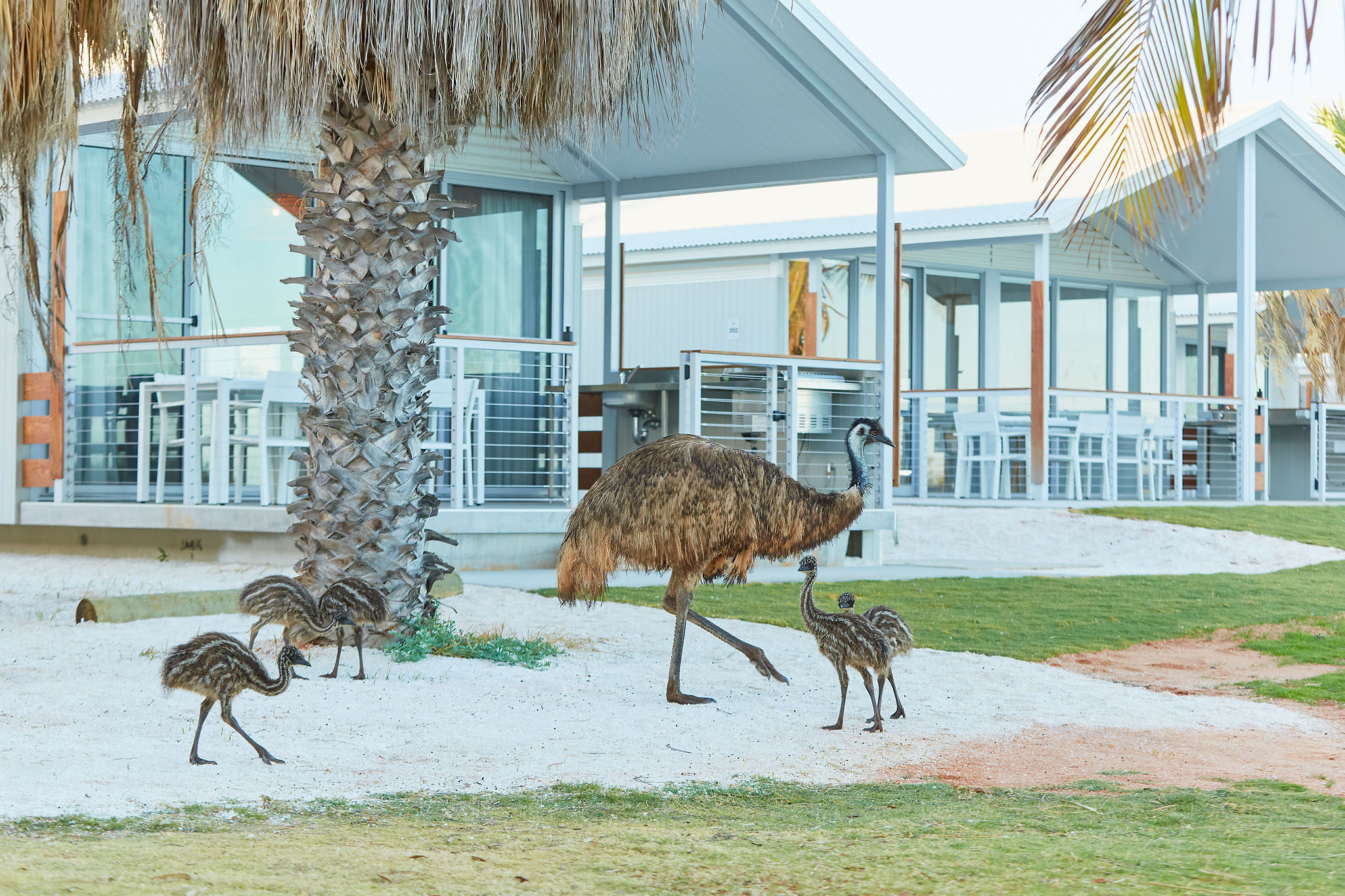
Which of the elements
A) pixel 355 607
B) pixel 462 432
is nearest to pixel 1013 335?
pixel 462 432

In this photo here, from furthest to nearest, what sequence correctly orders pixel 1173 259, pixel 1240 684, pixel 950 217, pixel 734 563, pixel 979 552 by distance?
pixel 1173 259, pixel 950 217, pixel 979 552, pixel 1240 684, pixel 734 563

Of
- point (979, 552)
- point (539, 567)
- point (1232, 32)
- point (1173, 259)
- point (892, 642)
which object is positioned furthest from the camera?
point (1173, 259)

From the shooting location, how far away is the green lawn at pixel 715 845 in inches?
133

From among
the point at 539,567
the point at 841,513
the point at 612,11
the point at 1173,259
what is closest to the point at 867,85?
the point at 539,567

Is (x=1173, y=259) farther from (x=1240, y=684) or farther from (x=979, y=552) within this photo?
(x=1240, y=684)

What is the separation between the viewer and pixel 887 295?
13.5 m

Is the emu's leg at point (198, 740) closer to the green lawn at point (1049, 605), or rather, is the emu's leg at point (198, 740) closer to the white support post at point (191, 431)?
the green lawn at point (1049, 605)

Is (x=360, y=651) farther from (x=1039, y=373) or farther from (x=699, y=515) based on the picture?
(x=1039, y=373)

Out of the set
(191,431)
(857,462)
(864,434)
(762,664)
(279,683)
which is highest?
(191,431)

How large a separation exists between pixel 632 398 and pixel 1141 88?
9439 mm

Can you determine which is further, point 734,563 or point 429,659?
point 429,659

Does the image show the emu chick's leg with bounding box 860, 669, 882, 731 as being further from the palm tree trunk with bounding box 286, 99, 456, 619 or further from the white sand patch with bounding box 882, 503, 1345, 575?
the white sand patch with bounding box 882, 503, 1345, 575

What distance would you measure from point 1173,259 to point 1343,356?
6814mm

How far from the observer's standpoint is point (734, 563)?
22.9ft
